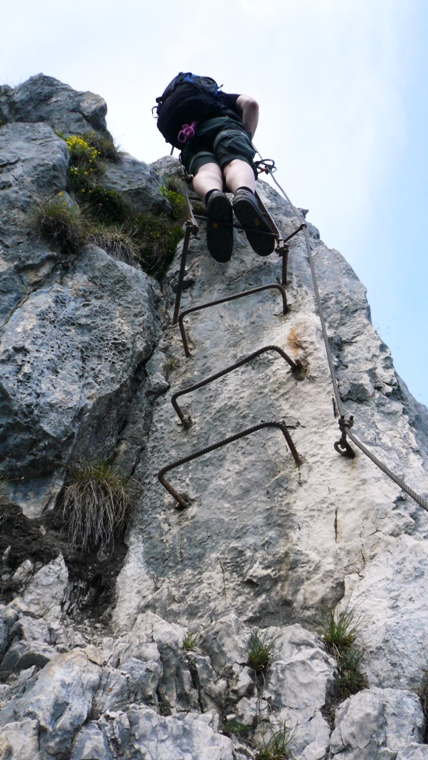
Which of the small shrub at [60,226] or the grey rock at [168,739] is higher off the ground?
the small shrub at [60,226]

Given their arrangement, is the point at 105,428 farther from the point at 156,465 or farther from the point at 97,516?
the point at 97,516

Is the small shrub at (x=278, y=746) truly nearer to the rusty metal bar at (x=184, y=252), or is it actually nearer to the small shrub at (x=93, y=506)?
the small shrub at (x=93, y=506)

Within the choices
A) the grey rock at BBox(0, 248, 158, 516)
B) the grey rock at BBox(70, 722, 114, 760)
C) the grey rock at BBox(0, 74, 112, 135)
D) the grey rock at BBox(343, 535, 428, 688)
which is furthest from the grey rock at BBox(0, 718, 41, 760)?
the grey rock at BBox(0, 74, 112, 135)

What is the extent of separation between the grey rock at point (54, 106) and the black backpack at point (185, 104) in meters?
2.55

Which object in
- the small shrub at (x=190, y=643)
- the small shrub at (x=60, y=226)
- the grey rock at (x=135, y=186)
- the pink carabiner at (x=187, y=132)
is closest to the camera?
the small shrub at (x=190, y=643)

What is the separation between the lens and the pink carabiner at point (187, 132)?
243 inches

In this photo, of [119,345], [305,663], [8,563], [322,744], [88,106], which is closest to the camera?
[322,744]

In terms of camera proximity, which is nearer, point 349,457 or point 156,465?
point 349,457

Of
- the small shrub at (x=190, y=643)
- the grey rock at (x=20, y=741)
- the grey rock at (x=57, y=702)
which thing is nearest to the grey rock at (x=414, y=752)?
the small shrub at (x=190, y=643)

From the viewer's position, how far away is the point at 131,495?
→ 14.7 feet

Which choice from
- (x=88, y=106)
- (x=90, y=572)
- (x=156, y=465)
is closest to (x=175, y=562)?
(x=90, y=572)

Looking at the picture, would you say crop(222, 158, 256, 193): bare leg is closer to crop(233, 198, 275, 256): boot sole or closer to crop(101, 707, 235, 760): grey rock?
crop(233, 198, 275, 256): boot sole

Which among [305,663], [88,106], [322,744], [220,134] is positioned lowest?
[322,744]

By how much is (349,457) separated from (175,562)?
1213 mm
